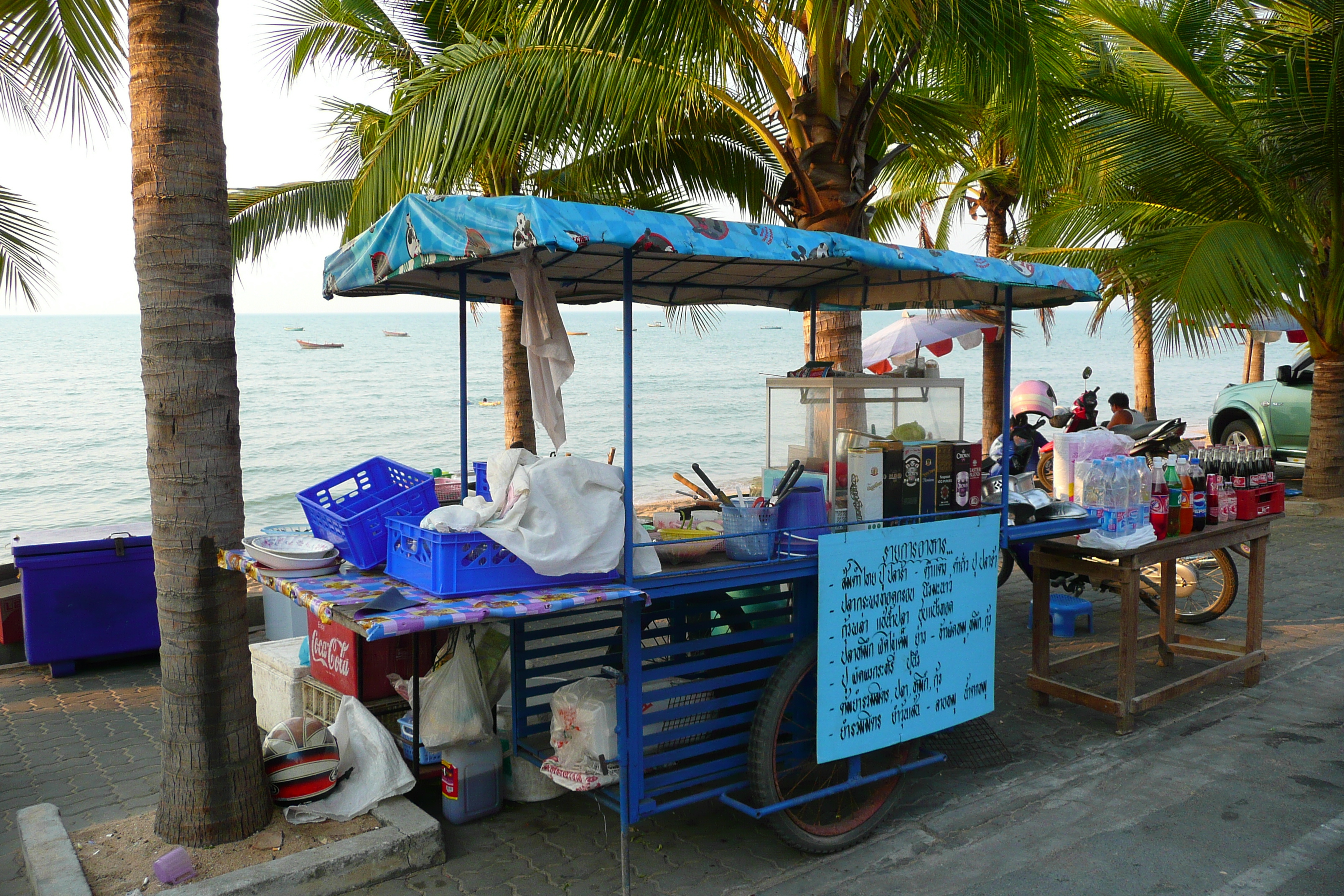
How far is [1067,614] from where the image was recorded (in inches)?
279

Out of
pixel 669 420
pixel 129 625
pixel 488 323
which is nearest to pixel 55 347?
pixel 488 323

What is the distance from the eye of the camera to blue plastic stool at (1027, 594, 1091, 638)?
279 inches

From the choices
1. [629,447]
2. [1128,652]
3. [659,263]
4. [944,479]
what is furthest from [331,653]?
[1128,652]

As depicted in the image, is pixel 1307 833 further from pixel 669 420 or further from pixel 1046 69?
pixel 669 420

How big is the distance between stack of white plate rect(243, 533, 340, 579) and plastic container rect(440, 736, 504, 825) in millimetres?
1051

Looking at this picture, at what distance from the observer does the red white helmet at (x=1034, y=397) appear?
41.9 ft

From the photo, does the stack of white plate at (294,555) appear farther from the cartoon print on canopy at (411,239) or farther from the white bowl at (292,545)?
the cartoon print on canopy at (411,239)

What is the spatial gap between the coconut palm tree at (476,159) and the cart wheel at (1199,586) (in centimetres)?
503

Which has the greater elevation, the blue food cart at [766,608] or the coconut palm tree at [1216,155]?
the coconut palm tree at [1216,155]

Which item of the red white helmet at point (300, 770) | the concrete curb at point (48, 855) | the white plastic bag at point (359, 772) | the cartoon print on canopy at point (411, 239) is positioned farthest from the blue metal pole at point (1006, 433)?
the concrete curb at point (48, 855)

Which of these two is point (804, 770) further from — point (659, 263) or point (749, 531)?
point (659, 263)

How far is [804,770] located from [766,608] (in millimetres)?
819

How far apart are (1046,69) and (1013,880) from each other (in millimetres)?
5428

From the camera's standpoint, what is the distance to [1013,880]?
143 inches
